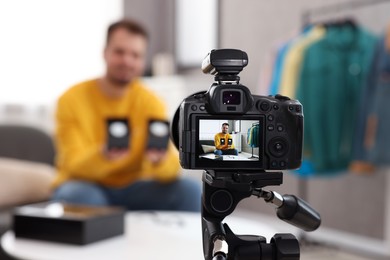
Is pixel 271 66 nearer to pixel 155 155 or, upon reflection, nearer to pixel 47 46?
pixel 155 155

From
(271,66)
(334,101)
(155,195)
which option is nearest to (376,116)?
(334,101)

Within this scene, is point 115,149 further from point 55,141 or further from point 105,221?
point 55,141

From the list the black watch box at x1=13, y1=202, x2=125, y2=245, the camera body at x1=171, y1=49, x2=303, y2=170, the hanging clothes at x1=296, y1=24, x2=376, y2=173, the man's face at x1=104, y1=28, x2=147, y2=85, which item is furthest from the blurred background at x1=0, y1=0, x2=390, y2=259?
the camera body at x1=171, y1=49, x2=303, y2=170

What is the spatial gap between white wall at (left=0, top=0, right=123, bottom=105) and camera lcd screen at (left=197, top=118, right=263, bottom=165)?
8.75 feet

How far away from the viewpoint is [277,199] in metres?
0.76

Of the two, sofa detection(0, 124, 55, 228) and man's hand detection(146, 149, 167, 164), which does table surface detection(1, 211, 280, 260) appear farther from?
sofa detection(0, 124, 55, 228)

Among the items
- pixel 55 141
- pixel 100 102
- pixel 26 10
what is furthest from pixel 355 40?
pixel 26 10

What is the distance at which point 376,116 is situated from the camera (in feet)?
6.97

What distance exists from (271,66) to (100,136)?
0.95 metres

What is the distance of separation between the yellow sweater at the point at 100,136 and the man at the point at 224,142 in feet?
4.11

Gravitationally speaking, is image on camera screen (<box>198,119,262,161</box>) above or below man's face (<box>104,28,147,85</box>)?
below

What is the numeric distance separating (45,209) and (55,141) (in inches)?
40.6

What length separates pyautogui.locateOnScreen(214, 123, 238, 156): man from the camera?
28.1 inches

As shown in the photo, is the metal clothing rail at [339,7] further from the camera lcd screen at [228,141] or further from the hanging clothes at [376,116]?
the camera lcd screen at [228,141]
